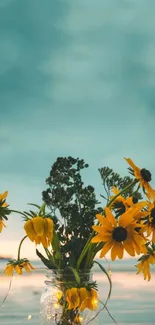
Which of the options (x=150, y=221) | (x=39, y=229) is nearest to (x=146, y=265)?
(x=150, y=221)

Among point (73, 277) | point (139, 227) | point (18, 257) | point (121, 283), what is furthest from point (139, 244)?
point (121, 283)

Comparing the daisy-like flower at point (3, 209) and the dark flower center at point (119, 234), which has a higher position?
the daisy-like flower at point (3, 209)

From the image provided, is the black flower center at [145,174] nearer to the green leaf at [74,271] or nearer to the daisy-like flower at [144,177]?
the daisy-like flower at [144,177]

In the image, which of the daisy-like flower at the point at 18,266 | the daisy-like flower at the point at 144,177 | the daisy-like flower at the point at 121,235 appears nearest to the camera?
the daisy-like flower at the point at 121,235

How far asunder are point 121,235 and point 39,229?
0.12 m

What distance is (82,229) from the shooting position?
1204mm

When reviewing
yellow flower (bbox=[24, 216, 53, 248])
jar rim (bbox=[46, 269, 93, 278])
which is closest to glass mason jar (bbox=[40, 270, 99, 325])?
jar rim (bbox=[46, 269, 93, 278])

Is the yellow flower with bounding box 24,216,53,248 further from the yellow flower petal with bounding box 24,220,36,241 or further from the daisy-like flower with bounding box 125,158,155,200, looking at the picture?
the daisy-like flower with bounding box 125,158,155,200

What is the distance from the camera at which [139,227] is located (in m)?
1.10

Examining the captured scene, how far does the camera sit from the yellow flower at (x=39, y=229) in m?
1.04

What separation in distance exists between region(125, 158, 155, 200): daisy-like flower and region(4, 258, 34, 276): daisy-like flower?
10.7 inches

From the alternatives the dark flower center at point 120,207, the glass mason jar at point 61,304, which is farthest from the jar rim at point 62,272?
the dark flower center at point 120,207

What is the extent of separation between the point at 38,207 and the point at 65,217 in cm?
7

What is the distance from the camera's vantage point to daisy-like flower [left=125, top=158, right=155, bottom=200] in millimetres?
1133
